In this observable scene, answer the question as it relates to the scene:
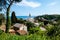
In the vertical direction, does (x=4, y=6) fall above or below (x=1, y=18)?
above

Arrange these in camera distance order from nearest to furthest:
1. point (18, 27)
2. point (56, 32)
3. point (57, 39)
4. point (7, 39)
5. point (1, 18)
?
point (7, 39) < point (57, 39) < point (56, 32) < point (18, 27) < point (1, 18)

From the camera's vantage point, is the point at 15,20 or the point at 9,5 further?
the point at 15,20

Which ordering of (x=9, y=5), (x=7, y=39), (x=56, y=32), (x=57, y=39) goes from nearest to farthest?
(x=7, y=39) → (x=57, y=39) → (x=56, y=32) → (x=9, y=5)

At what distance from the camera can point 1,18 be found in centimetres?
3441

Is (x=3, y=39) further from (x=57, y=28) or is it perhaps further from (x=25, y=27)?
(x=25, y=27)

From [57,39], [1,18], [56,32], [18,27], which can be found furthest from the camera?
[1,18]

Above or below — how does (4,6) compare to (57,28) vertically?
above

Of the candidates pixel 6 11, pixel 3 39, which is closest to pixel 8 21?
pixel 6 11

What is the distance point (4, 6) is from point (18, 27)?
14.3 ft

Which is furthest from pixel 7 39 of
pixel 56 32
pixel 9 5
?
pixel 9 5

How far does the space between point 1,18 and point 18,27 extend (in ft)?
22.3

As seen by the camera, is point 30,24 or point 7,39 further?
point 30,24

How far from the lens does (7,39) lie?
907 centimetres

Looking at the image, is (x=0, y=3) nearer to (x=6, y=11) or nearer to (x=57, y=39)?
(x=6, y=11)
